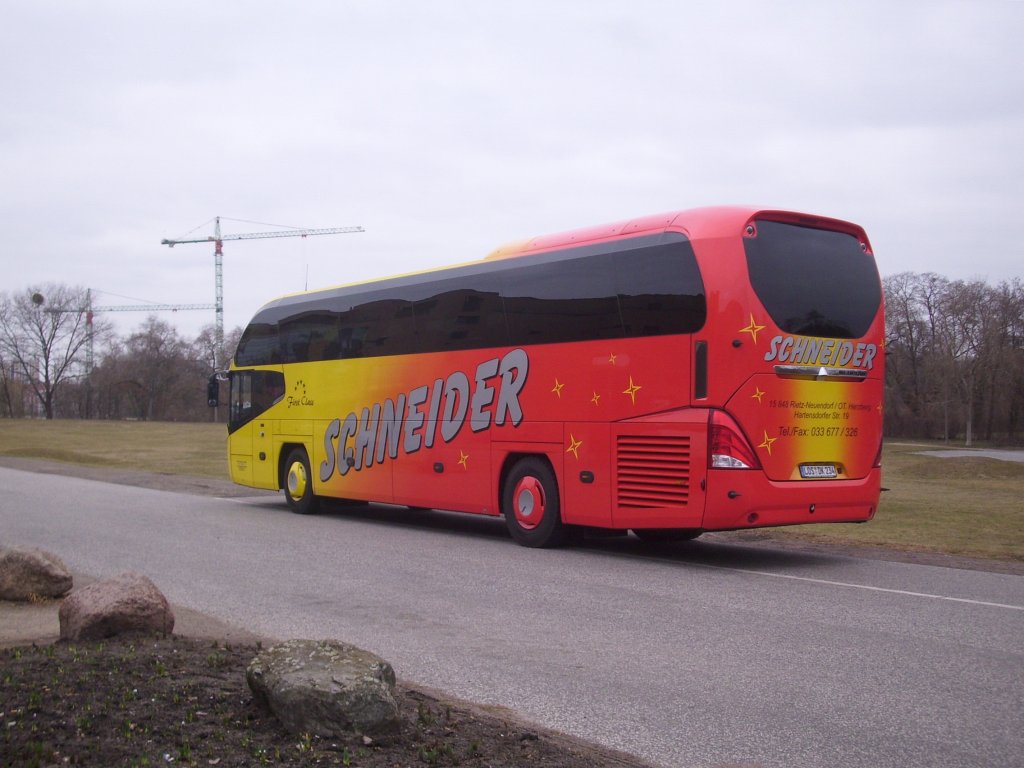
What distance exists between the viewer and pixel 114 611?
21.6ft

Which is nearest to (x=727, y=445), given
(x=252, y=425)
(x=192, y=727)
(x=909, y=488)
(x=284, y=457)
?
(x=192, y=727)

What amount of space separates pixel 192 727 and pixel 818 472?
8.48 meters

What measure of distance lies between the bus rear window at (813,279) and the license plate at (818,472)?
1.48 m

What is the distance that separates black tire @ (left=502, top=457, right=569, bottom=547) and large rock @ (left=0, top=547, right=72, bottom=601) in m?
5.83

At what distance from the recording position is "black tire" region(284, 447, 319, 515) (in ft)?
59.8

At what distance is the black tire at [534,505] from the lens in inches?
512

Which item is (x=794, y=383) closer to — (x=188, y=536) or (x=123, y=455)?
(x=188, y=536)

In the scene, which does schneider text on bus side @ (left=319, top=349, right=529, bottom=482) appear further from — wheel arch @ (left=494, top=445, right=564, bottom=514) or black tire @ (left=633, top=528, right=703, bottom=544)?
black tire @ (left=633, top=528, right=703, bottom=544)

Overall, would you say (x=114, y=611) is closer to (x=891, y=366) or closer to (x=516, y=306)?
(x=516, y=306)

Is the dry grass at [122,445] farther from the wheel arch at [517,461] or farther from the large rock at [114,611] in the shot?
Answer: the large rock at [114,611]

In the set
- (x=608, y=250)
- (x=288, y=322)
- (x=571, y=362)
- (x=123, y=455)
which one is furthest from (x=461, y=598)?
(x=123, y=455)

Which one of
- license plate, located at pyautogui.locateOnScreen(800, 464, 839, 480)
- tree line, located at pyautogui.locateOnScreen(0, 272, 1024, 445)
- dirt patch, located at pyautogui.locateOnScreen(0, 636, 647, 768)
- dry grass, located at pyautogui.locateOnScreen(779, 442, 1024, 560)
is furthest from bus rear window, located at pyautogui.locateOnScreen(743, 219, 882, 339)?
tree line, located at pyautogui.locateOnScreen(0, 272, 1024, 445)

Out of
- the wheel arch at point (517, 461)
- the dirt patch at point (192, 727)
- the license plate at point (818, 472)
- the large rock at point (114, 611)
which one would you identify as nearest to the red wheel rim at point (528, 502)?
the wheel arch at point (517, 461)

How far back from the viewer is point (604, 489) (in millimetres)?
12141
